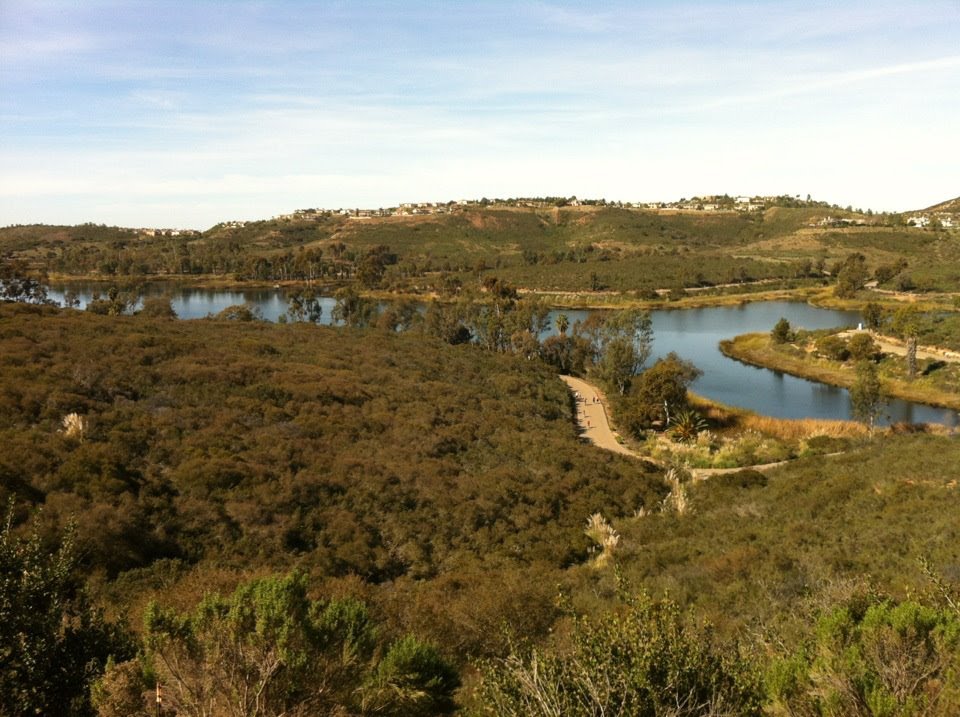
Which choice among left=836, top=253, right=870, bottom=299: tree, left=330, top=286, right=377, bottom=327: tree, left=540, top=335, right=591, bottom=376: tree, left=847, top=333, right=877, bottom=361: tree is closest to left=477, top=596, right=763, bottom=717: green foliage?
left=540, top=335, right=591, bottom=376: tree

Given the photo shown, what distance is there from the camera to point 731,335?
71.2 m

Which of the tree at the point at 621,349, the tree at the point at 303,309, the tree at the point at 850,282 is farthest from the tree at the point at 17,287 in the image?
the tree at the point at 850,282

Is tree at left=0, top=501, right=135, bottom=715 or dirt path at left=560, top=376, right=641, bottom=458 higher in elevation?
tree at left=0, top=501, right=135, bottom=715

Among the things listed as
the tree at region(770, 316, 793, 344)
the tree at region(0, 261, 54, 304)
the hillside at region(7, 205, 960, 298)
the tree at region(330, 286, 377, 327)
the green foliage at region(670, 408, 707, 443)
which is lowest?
the green foliage at region(670, 408, 707, 443)

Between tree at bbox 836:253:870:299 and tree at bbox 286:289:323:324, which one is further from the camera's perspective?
tree at bbox 836:253:870:299

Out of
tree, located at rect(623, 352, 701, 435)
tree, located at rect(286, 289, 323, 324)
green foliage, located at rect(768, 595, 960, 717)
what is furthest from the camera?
tree, located at rect(286, 289, 323, 324)

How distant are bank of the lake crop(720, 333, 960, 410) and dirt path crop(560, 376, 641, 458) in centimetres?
1961

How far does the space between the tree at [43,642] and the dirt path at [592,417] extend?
1000 inches

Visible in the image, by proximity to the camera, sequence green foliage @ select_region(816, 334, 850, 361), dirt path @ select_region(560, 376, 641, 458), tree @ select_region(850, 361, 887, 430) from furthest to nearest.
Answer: green foliage @ select_region(816, 334, 850, 361)
tree @ select_region(850, 361, 887, 430)
dirt path @ select_region(560, 376, 641, 458)

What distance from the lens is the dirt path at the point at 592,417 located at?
106 ft

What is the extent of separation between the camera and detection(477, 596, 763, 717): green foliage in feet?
17.2

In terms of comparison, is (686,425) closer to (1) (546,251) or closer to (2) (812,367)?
(2) (812,367)

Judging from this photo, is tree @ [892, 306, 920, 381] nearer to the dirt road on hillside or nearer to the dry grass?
the dry grass

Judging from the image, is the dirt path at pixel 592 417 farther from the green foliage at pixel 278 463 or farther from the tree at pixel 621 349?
the green foliage at pixel 278 463
